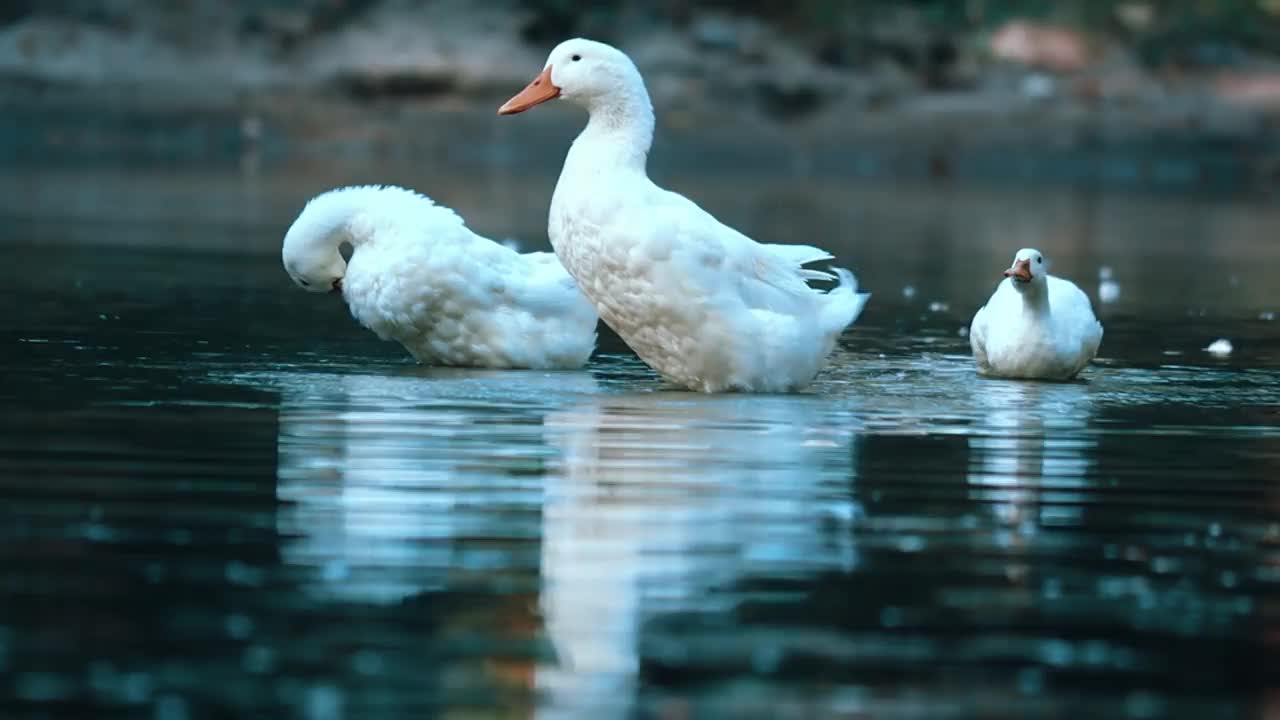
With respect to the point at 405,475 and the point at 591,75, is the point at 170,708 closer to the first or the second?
the point at 405,475

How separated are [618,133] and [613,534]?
3.57 metres

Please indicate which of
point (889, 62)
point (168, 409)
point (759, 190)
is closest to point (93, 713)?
point (168, 409)

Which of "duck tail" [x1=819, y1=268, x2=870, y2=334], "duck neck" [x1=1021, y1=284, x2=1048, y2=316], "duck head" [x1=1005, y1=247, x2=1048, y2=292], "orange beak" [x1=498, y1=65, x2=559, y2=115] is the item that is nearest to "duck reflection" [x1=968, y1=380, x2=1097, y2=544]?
"duck neck" [x1=1021, y1=284, x2=1048, y2=316]

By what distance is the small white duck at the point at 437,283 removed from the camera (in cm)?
996

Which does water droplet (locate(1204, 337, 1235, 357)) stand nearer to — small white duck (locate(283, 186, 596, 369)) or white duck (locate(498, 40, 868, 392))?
white duck (locate(498, 40, 868, 392))

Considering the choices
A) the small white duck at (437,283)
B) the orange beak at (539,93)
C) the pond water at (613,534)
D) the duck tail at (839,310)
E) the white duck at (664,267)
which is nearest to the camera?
the pond water at (613,534)

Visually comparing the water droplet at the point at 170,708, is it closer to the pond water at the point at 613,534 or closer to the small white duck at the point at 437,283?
the pond water at the point at 613,534

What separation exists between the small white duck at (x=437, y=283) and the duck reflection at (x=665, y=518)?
118 cm

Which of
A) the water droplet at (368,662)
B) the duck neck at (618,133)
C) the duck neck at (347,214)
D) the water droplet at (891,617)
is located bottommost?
the water droplet at (368,662)

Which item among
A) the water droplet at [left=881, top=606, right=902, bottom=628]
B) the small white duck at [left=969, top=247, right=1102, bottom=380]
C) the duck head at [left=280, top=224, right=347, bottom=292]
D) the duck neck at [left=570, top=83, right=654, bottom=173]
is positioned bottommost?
the water droplet at [left=881, top=606, right=902, bottom=628]

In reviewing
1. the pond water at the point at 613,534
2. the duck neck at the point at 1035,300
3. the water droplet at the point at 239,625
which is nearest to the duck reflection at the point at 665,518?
the pond water at the point at 613,534

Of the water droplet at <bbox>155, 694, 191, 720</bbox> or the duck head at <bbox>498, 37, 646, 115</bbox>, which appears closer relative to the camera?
the water droplet at <bbox>155, 694, 191, 720</bbox>

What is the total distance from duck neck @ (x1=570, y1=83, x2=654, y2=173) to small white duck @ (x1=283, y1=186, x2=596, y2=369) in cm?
77

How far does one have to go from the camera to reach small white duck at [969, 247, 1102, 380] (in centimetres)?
1038
